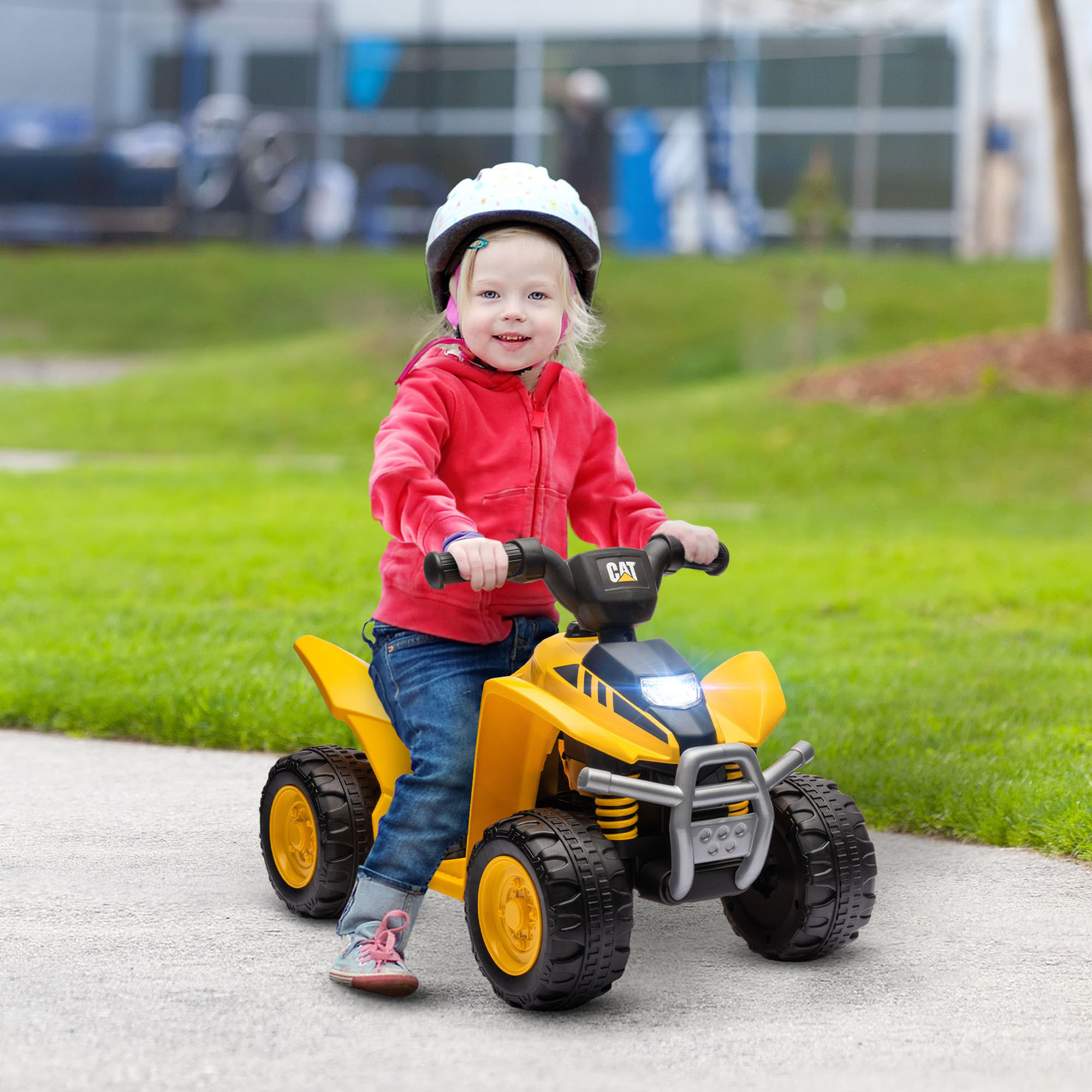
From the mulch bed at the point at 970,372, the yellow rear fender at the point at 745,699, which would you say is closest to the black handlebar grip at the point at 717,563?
the yellow rear fender at the point at 745,699

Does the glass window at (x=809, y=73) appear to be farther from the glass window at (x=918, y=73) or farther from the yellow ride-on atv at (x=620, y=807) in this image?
the yellow ride-on atv at (x=620, y=807)

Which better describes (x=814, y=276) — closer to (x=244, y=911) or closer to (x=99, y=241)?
(x=99, y=241)

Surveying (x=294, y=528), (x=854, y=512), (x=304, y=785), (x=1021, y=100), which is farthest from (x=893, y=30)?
(x=304, y=785)

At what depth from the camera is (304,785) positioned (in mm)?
3629

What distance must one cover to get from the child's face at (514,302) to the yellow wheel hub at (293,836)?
114 cm

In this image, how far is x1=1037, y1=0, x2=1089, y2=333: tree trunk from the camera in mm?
13008

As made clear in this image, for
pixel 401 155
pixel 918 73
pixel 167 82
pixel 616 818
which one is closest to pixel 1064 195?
A: pixel 616 818

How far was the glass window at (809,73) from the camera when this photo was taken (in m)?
28.2

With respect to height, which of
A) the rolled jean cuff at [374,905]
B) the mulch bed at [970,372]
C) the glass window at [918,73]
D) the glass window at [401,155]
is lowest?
the rolled jean cuff at [374,905]

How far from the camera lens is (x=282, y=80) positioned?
1105 inches

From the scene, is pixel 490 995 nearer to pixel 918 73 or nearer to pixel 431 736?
pixel 431 736

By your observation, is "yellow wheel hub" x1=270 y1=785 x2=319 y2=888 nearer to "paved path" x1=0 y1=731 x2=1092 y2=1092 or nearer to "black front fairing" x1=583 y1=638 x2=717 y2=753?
"paved path" x1=0 y1=731 x2=1092 y2=1092

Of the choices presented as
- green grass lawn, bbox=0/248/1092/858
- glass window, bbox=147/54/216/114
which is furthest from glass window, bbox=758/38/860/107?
green grass lawn, bbox=0/248/1092/858

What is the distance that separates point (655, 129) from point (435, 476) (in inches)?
992
